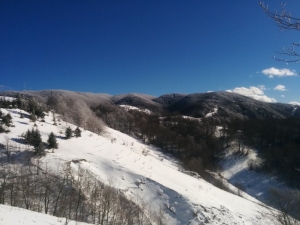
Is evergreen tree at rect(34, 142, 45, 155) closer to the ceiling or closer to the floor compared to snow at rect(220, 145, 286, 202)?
closer to the ceiling

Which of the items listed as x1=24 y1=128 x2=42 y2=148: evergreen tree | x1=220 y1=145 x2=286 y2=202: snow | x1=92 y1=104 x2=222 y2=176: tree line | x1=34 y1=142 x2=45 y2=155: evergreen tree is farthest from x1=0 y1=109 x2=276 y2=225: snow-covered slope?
x1=220 y1=145 x2=286 y2=202: snow

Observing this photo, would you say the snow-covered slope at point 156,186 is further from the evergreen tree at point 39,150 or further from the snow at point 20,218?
the snow at point 20,218

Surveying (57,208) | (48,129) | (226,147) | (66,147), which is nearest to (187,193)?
(57,208)

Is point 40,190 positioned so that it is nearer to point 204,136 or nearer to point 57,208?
point 57,208

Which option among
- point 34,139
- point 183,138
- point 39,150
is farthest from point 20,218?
point 183,138

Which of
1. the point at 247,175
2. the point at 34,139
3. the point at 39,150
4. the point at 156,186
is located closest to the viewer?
the point at 39,150

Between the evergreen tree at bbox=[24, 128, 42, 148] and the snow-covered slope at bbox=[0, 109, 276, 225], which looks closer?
the snow-covered slope at bbox=[0, 109, 276, 225]

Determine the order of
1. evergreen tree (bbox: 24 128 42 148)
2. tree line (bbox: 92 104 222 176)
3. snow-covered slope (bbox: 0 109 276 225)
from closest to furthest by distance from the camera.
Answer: snow-covered slope (bbox: 0 109 276 225) < evergreen tree (bbox: 24 128 42 148) < tree line (bbox: 92 104 222 176)

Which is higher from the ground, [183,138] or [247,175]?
[183,138]

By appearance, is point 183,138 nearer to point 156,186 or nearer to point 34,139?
point 156,186

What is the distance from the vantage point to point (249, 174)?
56.0 meters

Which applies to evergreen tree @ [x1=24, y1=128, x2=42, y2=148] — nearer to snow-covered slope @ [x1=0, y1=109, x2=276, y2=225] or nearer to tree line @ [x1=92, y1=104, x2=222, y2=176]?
snow-covered slope @ [x1=0, y1=109, x2=276, y2=225]

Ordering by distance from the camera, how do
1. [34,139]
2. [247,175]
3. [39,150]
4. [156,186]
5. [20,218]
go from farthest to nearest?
[247,175], [34,139], [156,186], [39,150], [20,218]

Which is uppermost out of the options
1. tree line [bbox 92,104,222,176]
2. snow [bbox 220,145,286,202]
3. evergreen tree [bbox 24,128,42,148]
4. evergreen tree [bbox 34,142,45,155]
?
evergreen tree [bbox 24,128,42,148]
